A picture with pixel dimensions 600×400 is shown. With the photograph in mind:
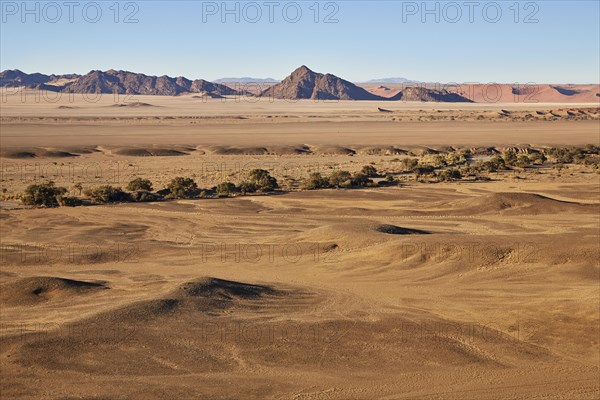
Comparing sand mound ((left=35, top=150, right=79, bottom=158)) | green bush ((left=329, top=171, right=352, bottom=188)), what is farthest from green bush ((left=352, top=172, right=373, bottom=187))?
sand mound ((left=35, top=150, right=79, bottom=158))

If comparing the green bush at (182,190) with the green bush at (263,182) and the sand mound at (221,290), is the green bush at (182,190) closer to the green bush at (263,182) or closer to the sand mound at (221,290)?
the green bush at (263,182)

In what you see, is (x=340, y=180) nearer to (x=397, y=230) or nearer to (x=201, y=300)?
(x=397, y=230)

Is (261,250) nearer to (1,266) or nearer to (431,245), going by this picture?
(431,245)

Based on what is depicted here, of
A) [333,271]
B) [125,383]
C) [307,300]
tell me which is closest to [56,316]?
[125,383]

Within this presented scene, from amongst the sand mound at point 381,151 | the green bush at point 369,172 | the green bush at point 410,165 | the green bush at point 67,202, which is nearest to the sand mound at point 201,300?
the green bush at point 67,202

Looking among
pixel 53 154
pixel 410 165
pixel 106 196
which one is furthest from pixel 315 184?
pixel 53 154
